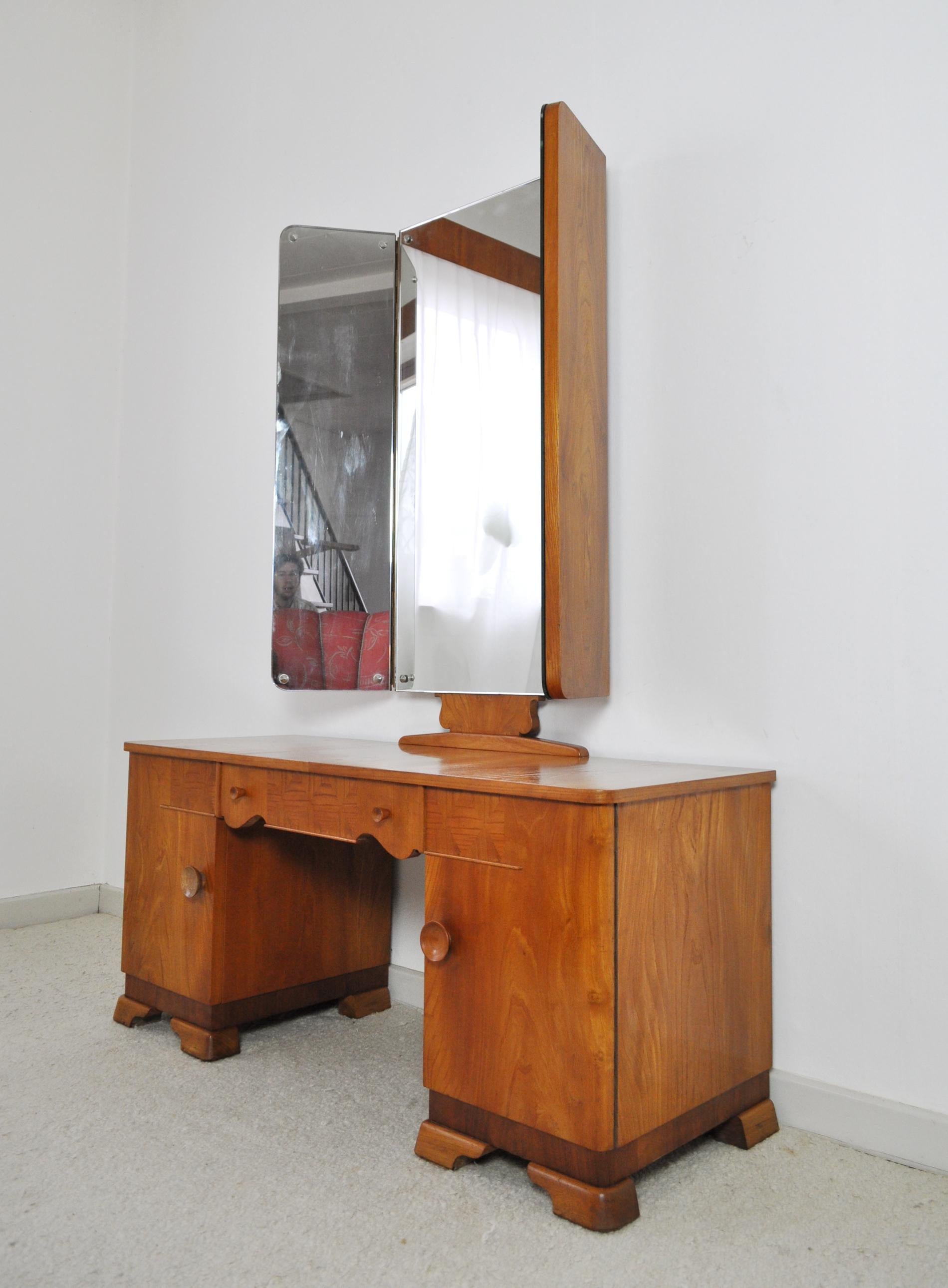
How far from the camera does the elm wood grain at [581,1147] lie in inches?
47.9

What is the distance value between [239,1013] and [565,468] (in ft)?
3.97

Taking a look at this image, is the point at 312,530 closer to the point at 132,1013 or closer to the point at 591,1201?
the point at 132,1013

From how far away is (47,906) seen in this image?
2.85 meters

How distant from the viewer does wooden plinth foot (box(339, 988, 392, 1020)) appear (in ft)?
6.62

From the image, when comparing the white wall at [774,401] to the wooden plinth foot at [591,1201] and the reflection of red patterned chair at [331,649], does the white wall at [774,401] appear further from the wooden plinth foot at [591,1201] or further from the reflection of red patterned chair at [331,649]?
the wooden plinth foot at [591,1201]

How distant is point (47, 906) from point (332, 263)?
2.03 metres

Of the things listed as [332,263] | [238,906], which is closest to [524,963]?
[238,906]

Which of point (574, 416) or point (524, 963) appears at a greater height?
point (574, 416)

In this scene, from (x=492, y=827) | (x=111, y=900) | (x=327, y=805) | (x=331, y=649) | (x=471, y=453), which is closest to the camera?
(x=492, y=827)

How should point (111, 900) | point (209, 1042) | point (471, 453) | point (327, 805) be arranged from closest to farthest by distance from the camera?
point (327, 805), point (209, 1042), point (471, 453), point (111, 900)

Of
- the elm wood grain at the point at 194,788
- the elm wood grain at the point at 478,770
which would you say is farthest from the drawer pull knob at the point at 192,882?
the elm wood grain at the point at 478,770

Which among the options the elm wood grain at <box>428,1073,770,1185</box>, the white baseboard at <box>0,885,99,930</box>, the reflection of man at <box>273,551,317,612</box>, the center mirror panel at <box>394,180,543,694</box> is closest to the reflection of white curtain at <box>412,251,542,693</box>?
the center mirror panel at <box>394,180,543,694</box>

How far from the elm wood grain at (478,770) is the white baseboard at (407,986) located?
509 mm

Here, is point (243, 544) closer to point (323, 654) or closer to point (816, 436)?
point (323, 654)
